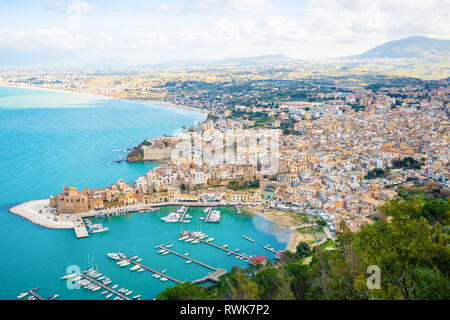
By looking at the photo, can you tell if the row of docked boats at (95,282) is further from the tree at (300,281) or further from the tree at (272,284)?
the tree at (300,281)

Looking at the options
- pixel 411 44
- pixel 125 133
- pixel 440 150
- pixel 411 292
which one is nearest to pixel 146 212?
pixel 411 292

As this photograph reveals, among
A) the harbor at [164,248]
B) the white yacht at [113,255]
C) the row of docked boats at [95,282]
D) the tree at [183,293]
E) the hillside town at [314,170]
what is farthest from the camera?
the hillside town at [314,170]

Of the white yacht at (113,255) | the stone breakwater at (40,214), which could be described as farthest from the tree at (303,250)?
the stone breakwater at (40,214)

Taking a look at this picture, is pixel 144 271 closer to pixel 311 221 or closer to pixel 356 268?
pixel 311 221

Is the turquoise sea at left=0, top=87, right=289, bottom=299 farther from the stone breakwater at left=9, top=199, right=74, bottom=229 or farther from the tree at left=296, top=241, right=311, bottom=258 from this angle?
the tree at left=296, top=241, right=311, bottom=258

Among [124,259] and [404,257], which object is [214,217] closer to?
[124,259]

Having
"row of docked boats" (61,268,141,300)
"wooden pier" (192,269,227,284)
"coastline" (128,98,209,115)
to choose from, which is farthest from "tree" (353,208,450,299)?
"coastline" (128,98,209,115)

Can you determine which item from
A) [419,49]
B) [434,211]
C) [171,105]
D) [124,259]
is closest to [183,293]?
[434,211]
